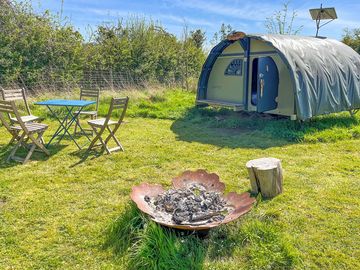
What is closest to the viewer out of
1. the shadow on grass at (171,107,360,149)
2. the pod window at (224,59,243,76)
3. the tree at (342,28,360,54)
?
the shadow on grass at (171,107,360,149)

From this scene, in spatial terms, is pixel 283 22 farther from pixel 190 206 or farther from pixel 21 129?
pixel 190 206

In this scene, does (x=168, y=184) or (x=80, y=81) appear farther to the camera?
(x=80, y=81)

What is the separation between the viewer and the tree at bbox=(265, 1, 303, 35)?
16.0 meters

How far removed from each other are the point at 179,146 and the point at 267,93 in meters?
3.47

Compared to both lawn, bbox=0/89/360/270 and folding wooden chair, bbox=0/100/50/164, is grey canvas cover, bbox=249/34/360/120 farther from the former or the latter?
folding wooden chair, bbox=0/100/50/164

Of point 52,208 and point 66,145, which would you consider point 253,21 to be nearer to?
point 66,145

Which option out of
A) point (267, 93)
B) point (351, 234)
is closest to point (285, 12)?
point (267, 93)

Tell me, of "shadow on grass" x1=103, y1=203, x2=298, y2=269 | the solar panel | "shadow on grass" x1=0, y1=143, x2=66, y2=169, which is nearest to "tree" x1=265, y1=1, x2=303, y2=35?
the solar panel

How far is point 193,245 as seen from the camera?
9.34ft

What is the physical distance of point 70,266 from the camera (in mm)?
2721

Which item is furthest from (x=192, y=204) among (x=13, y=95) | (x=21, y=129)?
(x=13, y=95)

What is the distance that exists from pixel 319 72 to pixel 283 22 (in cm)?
922

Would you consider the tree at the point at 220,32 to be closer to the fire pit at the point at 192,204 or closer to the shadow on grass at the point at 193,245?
the fire pit at the point at 192,204

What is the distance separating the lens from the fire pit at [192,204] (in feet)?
9.82
